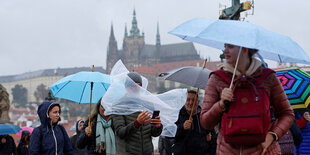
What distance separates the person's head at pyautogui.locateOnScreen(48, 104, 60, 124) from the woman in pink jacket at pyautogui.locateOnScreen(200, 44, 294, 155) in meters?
2.38

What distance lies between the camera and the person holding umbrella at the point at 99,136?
191 inches

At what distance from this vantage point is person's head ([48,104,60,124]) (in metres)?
4.84

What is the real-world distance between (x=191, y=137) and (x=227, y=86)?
2379 millimetres

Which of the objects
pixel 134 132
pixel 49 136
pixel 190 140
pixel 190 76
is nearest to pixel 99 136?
pixel 49 136

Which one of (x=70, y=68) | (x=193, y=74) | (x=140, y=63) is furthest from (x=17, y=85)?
(x=193, y=74)

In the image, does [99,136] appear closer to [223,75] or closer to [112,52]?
[223,75]

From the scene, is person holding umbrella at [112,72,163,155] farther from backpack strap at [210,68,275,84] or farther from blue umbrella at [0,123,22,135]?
blue umbrella at [0,123,22,135]

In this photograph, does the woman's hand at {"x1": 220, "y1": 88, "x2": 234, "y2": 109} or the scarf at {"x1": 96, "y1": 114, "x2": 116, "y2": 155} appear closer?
the woman's hand at {"x1": 220, "y1": 88, "x2": 234, "y2": 109}

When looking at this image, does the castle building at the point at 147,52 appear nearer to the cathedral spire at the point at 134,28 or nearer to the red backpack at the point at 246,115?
the cathedral spire at the point at 134,28

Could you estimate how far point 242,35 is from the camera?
9.01 ft

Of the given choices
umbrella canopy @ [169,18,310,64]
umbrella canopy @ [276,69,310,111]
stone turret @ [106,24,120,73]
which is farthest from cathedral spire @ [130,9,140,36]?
umbrella canopy @ [169,18,310,64]

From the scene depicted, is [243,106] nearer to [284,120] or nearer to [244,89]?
[244,89]

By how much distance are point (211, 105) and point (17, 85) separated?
13431 cm

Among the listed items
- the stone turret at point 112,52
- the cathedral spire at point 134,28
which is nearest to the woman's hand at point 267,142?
the stone turret at point 112,52
